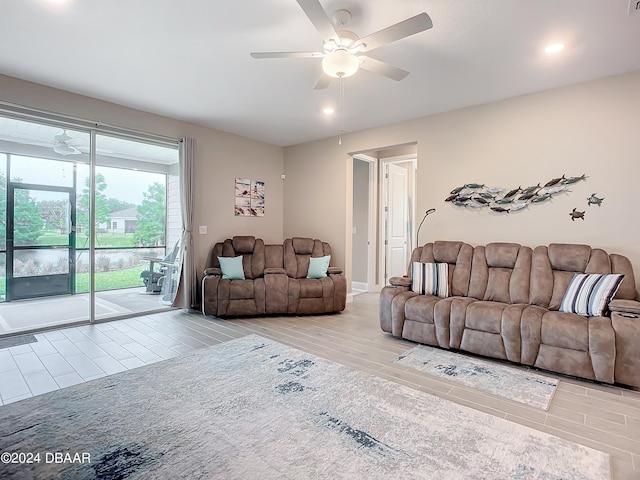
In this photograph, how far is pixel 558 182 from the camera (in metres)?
3.64

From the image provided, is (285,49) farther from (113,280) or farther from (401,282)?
(113,280)

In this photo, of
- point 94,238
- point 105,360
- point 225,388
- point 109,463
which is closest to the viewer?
point 109,463

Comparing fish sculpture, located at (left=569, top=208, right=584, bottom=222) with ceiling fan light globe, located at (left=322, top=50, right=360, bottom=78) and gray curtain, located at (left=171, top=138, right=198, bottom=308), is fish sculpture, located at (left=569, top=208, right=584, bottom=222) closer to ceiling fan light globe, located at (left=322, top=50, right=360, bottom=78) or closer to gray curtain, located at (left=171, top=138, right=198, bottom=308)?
ceiling fan light globe, located at (left=322, top=50, right=360, bottom=78)

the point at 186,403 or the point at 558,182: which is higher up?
the point at 558,182

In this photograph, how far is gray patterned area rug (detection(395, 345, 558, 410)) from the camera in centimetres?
253

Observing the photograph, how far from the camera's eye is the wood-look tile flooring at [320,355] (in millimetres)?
2137

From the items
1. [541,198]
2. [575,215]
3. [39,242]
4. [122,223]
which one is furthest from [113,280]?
[575,215]

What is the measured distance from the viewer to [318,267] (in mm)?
5172

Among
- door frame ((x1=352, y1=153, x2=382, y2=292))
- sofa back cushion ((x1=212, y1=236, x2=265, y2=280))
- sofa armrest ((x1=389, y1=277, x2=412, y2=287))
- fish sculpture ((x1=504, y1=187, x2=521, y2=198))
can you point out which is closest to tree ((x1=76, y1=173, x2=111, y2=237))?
sofa back cushion ((x1=212, y1=236, x2=265, y2=280))

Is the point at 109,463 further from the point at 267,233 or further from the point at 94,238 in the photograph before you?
the point at 267,233

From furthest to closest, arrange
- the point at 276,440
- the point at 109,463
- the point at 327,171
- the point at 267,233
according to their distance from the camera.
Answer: the point at 267,233 < the point at 327,171 < the point at 276,440 < the point at 109,463

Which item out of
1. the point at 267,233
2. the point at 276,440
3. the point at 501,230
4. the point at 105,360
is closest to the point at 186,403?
the point at 276,440

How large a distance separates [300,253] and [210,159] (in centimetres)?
213

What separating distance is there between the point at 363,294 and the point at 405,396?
4.01m
